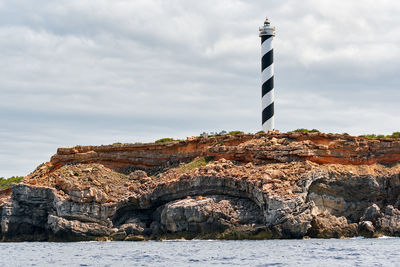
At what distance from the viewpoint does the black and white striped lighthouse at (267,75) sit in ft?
243

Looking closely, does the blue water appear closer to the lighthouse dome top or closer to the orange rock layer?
the orange rock layer

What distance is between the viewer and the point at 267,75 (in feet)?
244

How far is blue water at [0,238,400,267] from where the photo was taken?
3741 cm

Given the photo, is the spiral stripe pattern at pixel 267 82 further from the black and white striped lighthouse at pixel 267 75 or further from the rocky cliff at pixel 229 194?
the rocky cliff at pixel 229 194

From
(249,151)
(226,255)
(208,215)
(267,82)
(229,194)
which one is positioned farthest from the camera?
(267,82)

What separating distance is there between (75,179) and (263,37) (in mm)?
24747

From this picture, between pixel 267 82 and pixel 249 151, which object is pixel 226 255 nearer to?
pixel 249 151

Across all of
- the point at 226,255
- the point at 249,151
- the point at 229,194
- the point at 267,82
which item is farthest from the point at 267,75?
the point at 226,255

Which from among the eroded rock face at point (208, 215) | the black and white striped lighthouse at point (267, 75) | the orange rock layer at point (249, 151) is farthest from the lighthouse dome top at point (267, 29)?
the eroded rock face at point (208, 215)

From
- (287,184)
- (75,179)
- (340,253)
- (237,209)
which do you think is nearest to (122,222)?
(75,179)

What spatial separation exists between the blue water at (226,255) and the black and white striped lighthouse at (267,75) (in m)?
24.6

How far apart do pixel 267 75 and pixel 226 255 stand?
35797 millimetres

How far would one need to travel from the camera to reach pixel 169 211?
59.9m

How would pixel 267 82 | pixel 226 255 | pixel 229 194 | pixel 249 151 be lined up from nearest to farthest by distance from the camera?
1. pixel 226 255
2. pixel 229 194
3. pixel 249 151
4. pixel 267 82
